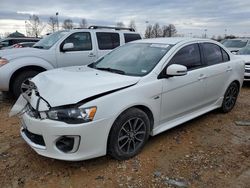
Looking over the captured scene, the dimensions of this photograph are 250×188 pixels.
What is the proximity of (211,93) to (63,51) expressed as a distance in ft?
12.7

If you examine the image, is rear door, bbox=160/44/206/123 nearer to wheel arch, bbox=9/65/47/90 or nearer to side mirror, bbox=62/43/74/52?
side mirror, bbox=62/43/74/52

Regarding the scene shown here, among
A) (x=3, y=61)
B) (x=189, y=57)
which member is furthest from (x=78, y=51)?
(x=189, y=57)

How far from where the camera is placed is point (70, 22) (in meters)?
57.4

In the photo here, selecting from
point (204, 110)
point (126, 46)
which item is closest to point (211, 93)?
point (204, 110)

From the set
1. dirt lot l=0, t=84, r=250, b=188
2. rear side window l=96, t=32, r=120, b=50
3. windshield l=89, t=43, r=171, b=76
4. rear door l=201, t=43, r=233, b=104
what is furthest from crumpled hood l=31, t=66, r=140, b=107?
rear side window l=96, t=32, r=120, b=50

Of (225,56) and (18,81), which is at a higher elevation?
(225,56)

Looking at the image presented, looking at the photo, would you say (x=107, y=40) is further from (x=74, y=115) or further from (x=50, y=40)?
→ (x=74, y=115)

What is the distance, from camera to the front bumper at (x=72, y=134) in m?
2.88

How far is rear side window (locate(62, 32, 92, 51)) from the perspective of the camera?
6875mm

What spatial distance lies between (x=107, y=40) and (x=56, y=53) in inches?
66.8

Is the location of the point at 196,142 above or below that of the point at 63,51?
below

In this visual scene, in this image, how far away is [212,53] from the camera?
4895 millimetres

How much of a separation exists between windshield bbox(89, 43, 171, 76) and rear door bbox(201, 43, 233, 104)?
1044mm

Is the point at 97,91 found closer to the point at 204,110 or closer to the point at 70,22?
the point at 204,110
